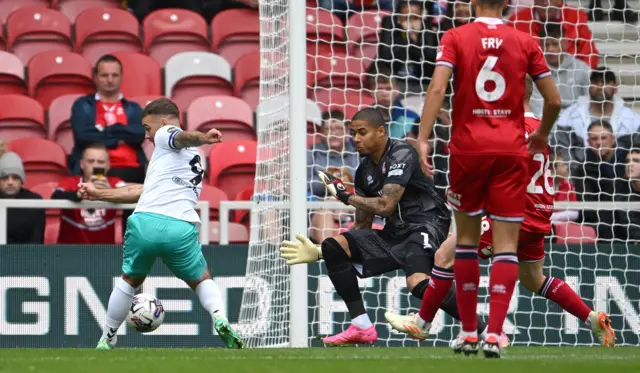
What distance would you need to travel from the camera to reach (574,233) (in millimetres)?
10641

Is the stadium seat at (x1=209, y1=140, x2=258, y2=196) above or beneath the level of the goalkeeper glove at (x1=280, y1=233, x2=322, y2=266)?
above

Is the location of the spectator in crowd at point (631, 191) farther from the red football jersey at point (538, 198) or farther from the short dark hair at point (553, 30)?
the red football jersey at point (538, 198)

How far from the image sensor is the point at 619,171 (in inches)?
421

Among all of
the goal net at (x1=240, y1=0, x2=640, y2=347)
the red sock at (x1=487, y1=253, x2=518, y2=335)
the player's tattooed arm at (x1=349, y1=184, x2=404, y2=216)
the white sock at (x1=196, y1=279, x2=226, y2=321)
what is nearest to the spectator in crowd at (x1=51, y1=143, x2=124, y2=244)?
the goal net at (x1=240, y1=0, x2=640, y2=347)

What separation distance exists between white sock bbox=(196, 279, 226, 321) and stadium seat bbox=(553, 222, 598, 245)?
3.90m

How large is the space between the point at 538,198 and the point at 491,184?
1.56 metres

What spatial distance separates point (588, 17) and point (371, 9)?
2.24 m

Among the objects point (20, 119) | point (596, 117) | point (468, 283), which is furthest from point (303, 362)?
point (20, 119)

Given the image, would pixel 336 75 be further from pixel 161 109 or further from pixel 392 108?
pixel 161 109

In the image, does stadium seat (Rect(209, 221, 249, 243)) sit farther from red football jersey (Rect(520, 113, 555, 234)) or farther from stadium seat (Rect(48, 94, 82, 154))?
red football jersey (Rect(520, 113, 555, 234))

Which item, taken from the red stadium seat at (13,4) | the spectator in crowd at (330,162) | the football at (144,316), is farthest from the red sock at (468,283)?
the red stadium seat at (13,4)

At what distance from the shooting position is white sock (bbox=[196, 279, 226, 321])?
24.7ft

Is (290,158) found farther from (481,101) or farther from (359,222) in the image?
(481,101)

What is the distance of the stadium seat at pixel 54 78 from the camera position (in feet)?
39.4
